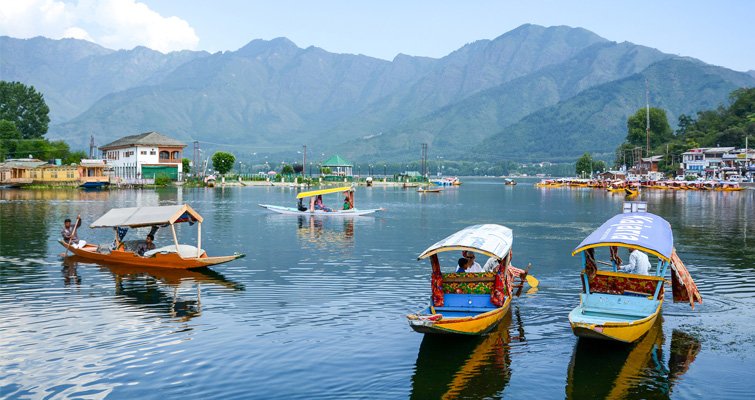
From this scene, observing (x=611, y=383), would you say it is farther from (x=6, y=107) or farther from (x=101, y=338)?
(x=6, y=107)

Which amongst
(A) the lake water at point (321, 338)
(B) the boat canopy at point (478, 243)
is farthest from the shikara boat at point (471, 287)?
(A) the lake water at point (321, 338)

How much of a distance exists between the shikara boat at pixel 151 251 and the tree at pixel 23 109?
134 m

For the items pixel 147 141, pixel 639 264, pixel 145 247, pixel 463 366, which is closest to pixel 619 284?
pixel 639 264

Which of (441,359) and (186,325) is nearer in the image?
(441,359)

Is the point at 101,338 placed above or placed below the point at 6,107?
below

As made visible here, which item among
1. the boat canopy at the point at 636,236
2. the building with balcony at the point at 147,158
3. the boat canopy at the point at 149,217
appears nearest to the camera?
the boat canopy at the point at 636,236

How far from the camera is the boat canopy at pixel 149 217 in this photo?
32344mm

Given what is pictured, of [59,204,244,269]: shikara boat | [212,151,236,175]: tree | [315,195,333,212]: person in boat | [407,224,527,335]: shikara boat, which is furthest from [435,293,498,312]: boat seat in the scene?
[212,151,236,175]: tree

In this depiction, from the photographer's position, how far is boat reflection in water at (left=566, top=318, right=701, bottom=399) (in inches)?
652

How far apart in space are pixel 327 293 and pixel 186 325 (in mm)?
6873

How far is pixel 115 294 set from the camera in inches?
1045

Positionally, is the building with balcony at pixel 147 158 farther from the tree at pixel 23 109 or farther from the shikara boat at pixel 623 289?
the shikara boat at pixel 623 289

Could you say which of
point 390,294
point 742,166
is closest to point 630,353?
point 390,294

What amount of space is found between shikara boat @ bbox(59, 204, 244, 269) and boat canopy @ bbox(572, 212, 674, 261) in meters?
16.7
